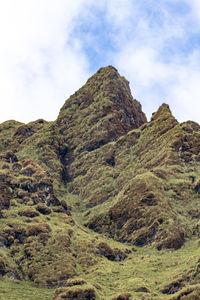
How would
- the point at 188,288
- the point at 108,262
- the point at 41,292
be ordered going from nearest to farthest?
1. the point at 188,288
2. the point at 41,292
3. the point at 108,262

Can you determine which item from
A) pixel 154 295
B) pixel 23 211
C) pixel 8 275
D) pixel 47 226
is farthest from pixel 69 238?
pixel 154 295

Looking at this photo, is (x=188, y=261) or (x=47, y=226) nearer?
(x=188, y=261)

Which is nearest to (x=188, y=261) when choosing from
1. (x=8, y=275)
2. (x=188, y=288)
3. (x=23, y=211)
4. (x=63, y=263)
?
(x=188, y=288)

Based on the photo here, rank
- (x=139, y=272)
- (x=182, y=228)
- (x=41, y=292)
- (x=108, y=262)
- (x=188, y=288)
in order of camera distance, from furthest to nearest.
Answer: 1. (x=182, y=228)
2. (x=108, y=262)
3. (x=139, y=272)
4. (x=41, y=292)
5. (x=188, y=288)

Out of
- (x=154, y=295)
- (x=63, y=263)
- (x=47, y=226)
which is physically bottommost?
(x=154, y=295)

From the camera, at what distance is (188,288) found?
13188 cm

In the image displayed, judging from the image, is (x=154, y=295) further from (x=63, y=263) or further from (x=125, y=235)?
(x=125, y=235)

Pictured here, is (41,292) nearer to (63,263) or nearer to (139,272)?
(63,263)

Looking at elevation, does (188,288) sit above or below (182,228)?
below

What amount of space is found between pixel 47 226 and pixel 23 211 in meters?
12.6

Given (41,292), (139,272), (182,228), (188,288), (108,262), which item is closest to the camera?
(188,288)

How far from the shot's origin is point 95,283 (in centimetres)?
15000

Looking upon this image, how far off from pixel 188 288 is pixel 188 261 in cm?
2482

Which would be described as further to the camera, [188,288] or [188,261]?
[188,261]
